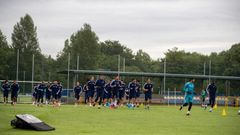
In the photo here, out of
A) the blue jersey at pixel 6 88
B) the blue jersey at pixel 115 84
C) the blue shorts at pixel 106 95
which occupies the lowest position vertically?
the blue shorts at pixel 106 95

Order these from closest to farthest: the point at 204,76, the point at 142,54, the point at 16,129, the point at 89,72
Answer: the point at 16,129 → the point at 89,72 → the point at 204,76 → the point at 142,54

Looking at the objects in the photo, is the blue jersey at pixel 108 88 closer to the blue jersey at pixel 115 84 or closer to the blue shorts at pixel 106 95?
the blue shorts at pixel 106 95

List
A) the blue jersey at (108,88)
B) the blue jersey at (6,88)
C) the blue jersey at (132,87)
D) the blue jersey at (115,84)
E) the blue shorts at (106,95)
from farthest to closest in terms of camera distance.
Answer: the blue jersey at (6,88)
the blue jersey at (132,87)
the blue shorts at (106,95)
the blue jersey at (108,88)
the blue jersey at (115,84)

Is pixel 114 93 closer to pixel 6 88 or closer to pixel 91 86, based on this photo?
pixel 91 86

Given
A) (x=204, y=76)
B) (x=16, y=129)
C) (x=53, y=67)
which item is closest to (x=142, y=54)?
(x=53, y=67)

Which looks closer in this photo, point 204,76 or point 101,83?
point 101,83

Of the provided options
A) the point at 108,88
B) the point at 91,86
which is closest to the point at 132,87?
the point at 108,88

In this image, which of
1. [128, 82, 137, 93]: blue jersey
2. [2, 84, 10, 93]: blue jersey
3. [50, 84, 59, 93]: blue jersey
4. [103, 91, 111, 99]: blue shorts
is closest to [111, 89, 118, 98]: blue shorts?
[103, 91, 111, 99]: blue shorts

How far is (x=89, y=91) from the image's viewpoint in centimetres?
4216

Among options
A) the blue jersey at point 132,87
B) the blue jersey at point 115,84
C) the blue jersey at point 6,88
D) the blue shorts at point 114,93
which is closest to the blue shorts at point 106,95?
the blue shorts at point 114,93

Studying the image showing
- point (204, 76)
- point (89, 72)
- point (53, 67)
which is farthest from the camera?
point (53, 67)

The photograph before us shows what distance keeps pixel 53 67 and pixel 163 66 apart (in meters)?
18.1

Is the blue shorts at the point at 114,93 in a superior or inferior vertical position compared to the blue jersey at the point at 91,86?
inferior

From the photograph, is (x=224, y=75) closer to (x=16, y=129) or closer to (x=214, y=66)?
(x=214, y=66)
